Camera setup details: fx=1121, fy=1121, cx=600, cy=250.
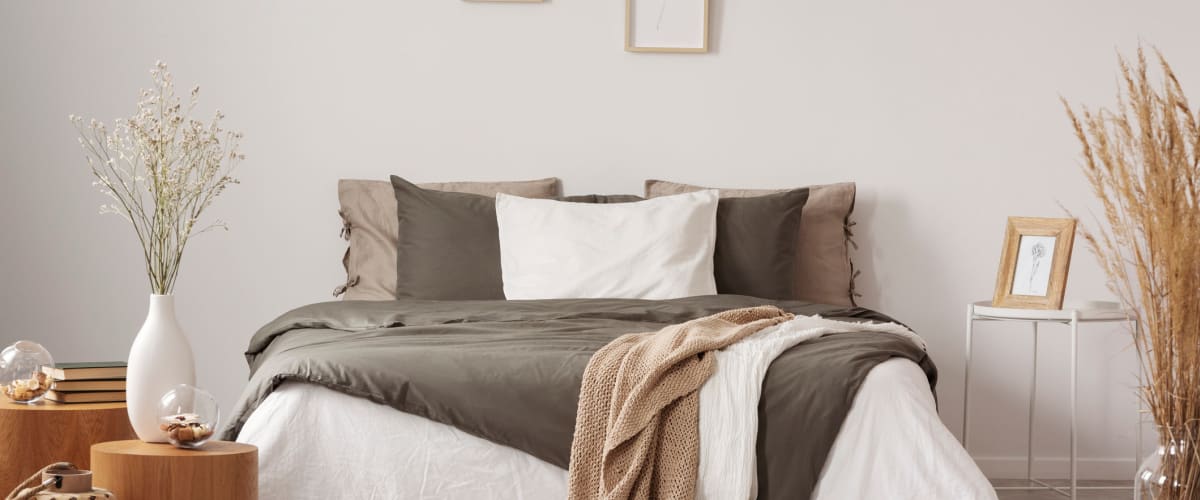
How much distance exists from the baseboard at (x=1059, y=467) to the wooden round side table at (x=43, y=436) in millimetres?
2998

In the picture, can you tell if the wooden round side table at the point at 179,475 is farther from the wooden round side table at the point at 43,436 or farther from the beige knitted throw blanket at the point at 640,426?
the beige knitted throw blanket at the point at 640,426

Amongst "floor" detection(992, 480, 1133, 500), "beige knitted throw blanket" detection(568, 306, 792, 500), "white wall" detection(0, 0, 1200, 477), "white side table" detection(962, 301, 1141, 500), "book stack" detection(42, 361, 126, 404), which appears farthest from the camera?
"white wall" detection(0, 0, 1200, 477)

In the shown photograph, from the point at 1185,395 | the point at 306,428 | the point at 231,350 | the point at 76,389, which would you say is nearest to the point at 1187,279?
the point at 1185,395

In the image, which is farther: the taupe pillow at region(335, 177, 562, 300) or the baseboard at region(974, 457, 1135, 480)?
the baseboard at region(974, 457, 1135, 480)

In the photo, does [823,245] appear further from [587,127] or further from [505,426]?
[505,426]

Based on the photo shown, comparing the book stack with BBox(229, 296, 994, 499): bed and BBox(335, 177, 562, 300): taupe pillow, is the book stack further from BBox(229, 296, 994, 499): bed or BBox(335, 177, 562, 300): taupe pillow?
BBox(335, 177, 562, 300): taupe pillow

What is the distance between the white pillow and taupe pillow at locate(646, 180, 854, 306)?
38 centimetres

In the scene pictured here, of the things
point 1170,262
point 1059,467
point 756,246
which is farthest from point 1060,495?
point 1170,262

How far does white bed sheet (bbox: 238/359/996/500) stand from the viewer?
82.9 inches

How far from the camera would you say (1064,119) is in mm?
4059

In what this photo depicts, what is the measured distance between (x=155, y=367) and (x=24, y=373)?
52 centimetres

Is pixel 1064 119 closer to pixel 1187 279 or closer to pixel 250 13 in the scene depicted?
pixel 1187 279

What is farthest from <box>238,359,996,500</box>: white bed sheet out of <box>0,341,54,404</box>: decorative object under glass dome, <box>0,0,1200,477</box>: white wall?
<box>0,0,1200,477</box>: white wall

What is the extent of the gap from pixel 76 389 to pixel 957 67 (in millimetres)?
3071
